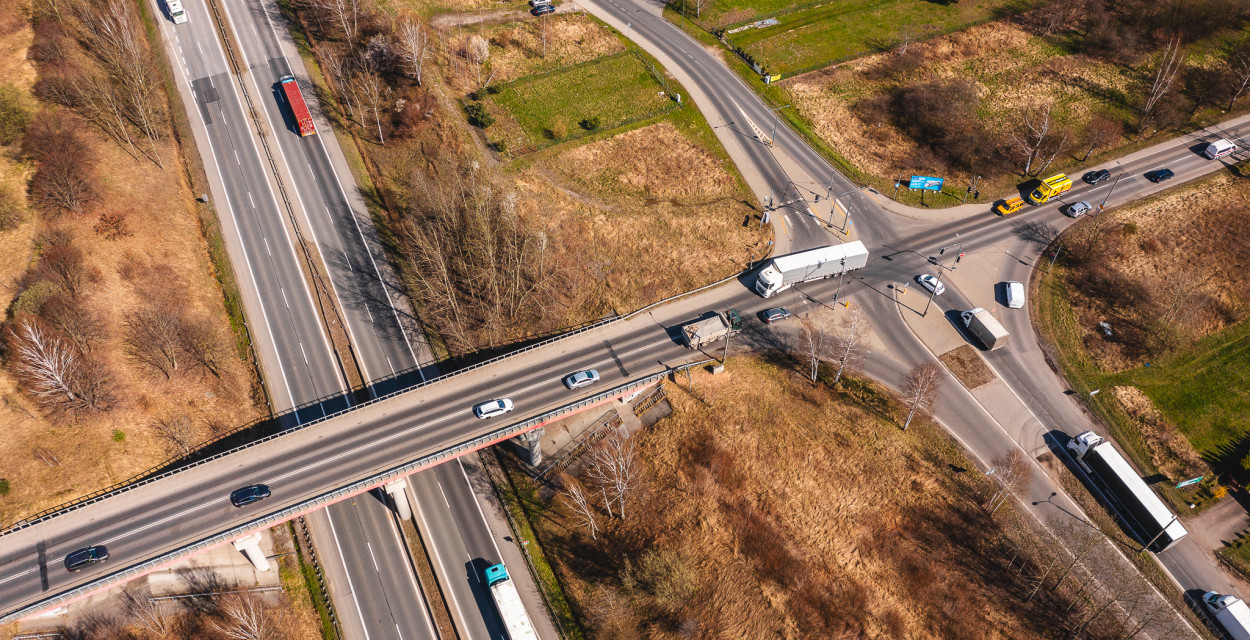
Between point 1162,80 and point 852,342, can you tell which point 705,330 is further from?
point 1162,80

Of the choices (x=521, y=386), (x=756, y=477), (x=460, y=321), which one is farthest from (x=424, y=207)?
(x=756, y=477)

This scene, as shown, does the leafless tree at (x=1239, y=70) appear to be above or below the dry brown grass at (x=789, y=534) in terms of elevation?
above

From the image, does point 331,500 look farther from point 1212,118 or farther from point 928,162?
point 1212,118

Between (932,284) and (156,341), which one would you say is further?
(932,284)

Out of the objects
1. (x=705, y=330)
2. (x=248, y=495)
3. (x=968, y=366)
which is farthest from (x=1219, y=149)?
(x=248, y=495)

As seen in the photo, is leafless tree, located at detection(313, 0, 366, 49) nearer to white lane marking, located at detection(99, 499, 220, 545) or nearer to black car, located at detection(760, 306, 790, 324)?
white lane marking, located at detection(99, 499, 220, 545)

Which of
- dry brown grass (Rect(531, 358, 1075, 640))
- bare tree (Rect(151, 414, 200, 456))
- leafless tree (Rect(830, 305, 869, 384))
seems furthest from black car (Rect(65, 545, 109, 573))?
leafless tree (Rect(830, 305, 869, 384))

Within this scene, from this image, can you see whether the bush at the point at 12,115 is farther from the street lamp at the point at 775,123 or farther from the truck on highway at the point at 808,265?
the street lamp at the point at 775,123

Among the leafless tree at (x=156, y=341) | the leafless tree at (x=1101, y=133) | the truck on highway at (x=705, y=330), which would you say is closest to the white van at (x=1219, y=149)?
the leafless tree at (x=1101, y=133)
